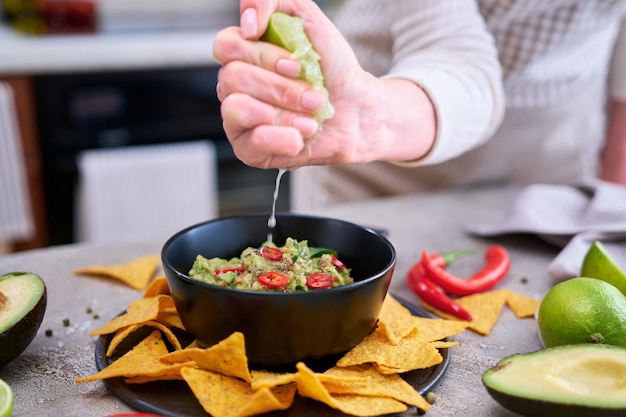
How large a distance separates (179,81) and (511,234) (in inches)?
75.1

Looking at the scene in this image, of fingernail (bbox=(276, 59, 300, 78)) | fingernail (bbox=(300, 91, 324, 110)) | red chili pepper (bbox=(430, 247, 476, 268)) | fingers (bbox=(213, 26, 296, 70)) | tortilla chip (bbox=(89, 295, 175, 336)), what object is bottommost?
red chili pepper (bbox=(430, 247, 476, 268))

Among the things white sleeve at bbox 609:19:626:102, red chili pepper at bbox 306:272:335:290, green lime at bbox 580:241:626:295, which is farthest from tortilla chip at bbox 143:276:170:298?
white sleeve at bbox 609:19:626:102

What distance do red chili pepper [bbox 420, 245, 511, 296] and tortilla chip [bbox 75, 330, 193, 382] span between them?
0.51 metres

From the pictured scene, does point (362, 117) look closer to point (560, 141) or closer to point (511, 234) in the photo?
point (511, 234)

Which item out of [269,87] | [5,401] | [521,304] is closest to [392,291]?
[521,304]

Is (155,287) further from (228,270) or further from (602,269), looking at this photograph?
(602,269)

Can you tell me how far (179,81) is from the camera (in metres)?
3.00

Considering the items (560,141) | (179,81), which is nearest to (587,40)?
(560,141)

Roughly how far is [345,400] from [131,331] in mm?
345

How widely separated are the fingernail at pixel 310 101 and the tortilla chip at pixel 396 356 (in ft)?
1.08

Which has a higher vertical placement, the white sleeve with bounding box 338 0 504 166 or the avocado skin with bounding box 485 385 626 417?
the white sleeve with bounding box 338 0 504 166

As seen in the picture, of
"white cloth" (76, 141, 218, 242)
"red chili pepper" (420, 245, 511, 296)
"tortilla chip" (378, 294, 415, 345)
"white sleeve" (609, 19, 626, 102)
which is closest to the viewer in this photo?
"tortilla chip" (378, 294, 415, 345)

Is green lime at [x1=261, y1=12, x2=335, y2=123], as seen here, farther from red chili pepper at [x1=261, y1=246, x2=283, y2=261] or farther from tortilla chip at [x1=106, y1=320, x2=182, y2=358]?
tortilla chip at [x1=106, y1=320, x2=182, y2=358]

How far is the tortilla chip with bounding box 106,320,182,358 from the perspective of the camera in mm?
922
